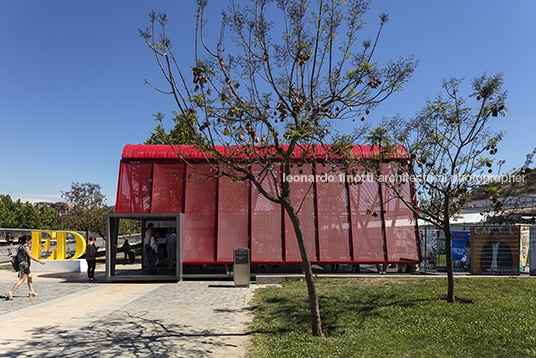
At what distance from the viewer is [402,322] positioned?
22.9ft

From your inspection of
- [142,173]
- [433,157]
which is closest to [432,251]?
[433,157]

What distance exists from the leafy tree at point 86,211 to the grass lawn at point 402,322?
19.8m

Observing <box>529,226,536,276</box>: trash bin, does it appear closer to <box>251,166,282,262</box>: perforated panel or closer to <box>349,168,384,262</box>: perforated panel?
<box>349,168,384,262</box>: perforated panel

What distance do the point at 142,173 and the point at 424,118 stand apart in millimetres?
11437

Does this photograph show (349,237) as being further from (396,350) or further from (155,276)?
(396,350)

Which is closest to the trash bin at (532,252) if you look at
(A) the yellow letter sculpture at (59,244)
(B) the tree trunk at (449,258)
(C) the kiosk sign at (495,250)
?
(C) the kiosk sign at (495,250)

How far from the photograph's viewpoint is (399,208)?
15109 millimetres

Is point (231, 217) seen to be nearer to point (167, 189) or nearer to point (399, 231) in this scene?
point (167, 189)

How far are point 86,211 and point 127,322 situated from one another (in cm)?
2138

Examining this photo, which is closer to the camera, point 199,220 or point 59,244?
point 199,220

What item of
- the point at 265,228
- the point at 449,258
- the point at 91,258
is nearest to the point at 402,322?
the point at 449,258

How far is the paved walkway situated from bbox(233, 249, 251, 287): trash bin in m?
0.41

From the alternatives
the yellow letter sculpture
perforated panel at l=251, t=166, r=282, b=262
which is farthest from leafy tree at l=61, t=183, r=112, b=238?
perforated panel at l=251, t=166, r=282, b=262

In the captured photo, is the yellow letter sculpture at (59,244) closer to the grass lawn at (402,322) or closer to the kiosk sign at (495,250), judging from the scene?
the grass lawn at (402,322)
